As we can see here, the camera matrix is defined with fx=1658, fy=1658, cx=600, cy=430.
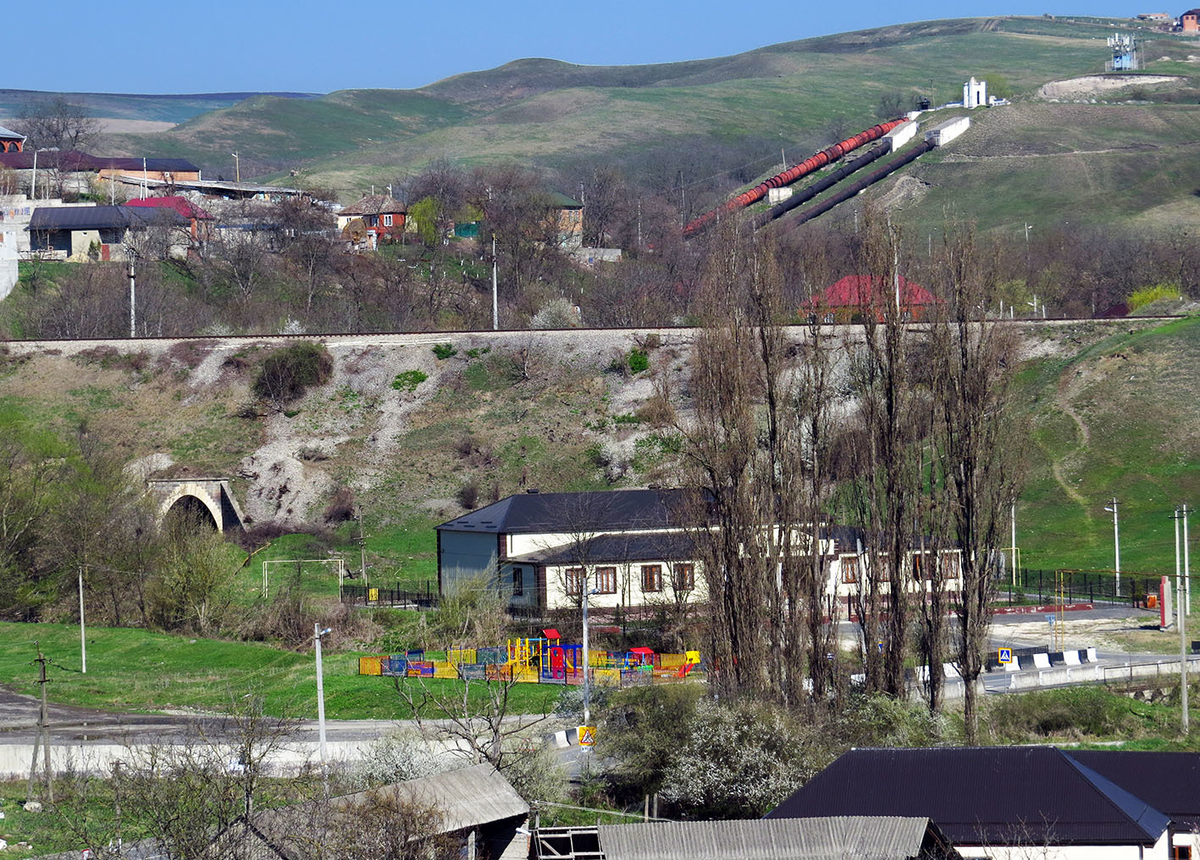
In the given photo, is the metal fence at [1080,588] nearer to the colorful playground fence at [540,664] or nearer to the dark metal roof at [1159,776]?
the colorful playground fence at [540,664]

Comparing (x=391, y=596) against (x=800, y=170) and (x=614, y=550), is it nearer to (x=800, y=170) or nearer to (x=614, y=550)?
(x=614, y=550)

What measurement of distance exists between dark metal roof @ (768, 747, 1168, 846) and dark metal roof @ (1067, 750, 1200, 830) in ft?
1.84

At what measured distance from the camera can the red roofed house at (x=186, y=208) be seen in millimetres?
109100

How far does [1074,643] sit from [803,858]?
2496cm

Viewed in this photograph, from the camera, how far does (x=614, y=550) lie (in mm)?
50125

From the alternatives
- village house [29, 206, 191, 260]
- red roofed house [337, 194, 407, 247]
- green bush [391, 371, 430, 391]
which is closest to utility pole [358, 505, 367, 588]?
green bush [391, 371, 430, 391]

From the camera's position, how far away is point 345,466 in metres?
67.2

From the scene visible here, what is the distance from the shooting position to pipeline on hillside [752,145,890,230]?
139375 mm

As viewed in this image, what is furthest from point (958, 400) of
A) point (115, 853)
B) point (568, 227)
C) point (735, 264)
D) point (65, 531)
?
point (568, 227)

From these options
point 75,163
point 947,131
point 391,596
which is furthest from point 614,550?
point 947,131

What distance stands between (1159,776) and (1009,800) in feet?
10.5

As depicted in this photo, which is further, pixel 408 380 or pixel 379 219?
pixel 379 219

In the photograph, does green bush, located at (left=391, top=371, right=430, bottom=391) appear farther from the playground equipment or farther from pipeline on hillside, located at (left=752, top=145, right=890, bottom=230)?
pipeline on hillside, located at (left=752, top=145, right=890, bottom=230)

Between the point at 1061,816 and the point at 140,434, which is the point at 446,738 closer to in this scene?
the point at 1061,816
